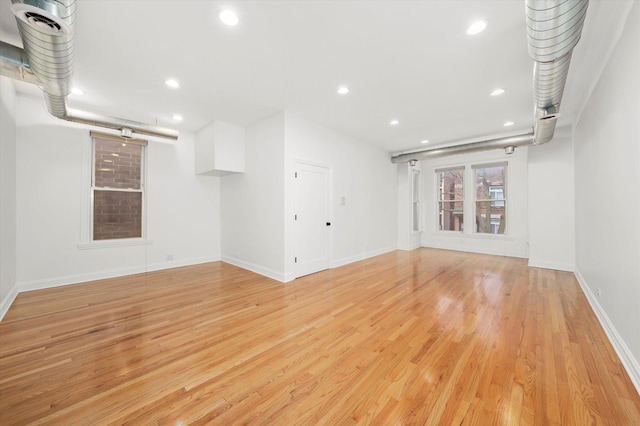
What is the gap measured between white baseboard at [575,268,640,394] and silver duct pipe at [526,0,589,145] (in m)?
2.34

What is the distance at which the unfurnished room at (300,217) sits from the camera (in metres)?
1.63

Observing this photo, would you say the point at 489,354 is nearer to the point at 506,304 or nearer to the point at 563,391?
the point at 563,391

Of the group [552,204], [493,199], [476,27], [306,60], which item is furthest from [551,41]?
→ [493,199]

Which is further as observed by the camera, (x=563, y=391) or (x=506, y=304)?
(x=506, y=304)

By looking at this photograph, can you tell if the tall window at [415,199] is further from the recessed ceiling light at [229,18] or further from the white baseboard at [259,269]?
the recessed ceiling light at [229,18]

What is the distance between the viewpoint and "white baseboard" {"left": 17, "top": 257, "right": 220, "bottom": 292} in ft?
11.8

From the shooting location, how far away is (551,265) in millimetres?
4871

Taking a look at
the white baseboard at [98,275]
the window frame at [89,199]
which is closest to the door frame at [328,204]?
the white baseboard at [98,275]

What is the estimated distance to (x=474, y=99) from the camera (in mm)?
3594

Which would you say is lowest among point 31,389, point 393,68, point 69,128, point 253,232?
point 31,389

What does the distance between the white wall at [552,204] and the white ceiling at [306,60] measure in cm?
107

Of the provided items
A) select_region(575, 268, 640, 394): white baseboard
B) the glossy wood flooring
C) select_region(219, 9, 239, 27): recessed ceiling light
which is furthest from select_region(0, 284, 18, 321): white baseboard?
select_region(575, 268, 640, 394): white baseboard

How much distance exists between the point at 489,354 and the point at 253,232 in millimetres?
3929

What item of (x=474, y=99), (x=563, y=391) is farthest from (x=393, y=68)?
(x=563, y=391)
